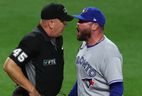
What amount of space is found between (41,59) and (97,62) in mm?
748

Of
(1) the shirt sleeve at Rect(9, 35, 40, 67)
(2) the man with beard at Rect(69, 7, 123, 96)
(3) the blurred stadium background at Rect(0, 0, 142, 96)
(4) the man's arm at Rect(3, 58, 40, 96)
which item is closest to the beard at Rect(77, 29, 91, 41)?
(2) the man with beard at Rect(69, 7, 123, 96)

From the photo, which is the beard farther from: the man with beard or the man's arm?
the man's arm

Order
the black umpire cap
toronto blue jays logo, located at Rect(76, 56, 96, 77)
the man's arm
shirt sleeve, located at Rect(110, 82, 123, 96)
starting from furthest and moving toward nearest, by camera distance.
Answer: the black umpire cap
the man's arm
toronto blue jays logo, located at Rect(76, 56, 96, 77)
shirt sleeve, located at Rect(110, 82, 123, 96)

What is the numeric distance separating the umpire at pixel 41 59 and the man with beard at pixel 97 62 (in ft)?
1.31

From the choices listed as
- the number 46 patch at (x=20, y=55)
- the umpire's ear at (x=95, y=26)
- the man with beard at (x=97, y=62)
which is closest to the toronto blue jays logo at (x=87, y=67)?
the man with beard at (x=97, y=62)

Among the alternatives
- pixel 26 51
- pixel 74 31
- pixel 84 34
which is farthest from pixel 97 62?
pixel 74 31

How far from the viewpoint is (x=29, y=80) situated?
662 cm

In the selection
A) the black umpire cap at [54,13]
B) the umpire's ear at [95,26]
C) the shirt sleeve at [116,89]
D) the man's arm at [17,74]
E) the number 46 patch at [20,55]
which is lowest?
the shirt sleeve at [116,89]

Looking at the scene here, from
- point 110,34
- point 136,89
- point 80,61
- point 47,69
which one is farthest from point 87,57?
point 110,34

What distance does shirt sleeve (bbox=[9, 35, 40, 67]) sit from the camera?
21.2 ft

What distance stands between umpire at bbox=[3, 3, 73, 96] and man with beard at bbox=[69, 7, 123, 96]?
1.31 feet

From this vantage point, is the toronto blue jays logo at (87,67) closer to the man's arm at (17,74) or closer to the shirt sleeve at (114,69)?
the shirt sleeve at (114,69)

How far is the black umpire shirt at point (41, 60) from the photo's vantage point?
650 centimetres

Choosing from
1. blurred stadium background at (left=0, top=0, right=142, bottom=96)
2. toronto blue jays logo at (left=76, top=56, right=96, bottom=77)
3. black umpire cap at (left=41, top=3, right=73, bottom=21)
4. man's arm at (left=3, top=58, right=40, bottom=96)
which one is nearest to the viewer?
toronto blue jays logo at (left=76, top=56, right=96, bottom=77)
